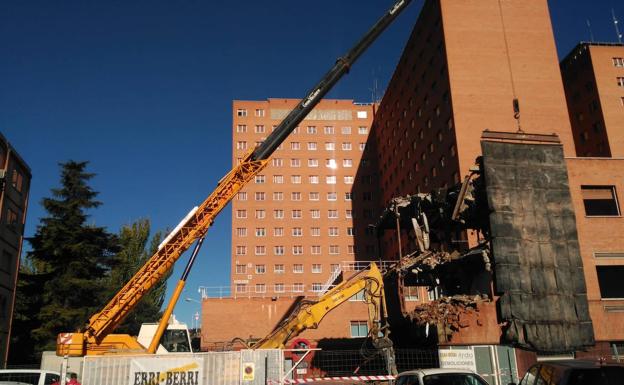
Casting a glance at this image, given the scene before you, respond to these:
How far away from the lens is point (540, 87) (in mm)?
43438

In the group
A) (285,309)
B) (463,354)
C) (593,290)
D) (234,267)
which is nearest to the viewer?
(463,354)

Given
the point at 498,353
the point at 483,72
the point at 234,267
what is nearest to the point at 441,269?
the point at 498,353

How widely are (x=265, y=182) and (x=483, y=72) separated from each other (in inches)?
1724

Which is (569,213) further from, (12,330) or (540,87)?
(540,87)

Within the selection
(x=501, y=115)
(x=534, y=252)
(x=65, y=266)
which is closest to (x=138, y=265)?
(x=65, y=266)

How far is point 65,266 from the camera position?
3206cm

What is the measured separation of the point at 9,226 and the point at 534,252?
1151 inches

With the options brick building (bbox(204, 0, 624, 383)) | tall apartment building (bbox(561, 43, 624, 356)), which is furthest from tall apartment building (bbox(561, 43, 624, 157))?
tall apartment building (bbox(561, 43, 624, 356))

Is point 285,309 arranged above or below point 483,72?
below

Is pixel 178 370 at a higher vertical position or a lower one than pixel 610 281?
lower

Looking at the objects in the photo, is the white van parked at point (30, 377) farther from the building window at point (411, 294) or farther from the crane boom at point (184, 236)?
the building window at point (411, 294)

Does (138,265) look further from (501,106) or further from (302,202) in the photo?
(501,106)

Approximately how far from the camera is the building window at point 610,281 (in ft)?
90.7

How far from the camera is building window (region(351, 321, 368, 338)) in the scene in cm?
4016
